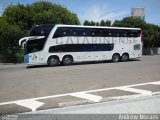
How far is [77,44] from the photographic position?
2584cm

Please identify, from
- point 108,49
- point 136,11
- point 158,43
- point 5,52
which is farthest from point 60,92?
point 136,11

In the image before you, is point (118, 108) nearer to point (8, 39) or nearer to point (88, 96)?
point (88, 96)

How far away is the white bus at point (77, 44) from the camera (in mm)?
24312

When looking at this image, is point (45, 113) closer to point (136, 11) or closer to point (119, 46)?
point (119, 46)

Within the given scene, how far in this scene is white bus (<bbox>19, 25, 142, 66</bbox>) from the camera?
24.3 metres

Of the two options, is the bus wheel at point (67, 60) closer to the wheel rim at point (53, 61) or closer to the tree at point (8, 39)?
the wheel rim at point (53, 61)

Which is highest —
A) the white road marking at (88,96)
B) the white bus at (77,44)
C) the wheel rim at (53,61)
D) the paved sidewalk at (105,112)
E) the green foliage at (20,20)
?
the green foliage at (20,20)

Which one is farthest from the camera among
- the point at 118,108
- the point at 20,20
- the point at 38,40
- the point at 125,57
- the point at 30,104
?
the point at 20,20

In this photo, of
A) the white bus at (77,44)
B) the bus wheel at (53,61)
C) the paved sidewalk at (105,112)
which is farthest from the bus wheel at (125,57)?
the paved sidewalk at (105,112)

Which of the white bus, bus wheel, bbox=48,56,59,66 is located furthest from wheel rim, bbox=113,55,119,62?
bus wheel, bbox=48,56,59,66

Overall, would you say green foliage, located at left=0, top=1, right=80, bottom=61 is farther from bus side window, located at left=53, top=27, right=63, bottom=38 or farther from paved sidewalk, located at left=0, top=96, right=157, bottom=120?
paved sidewalk, located at left=0, top=96, right=157, bottom=120

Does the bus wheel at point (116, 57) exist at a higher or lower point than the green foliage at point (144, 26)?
lower

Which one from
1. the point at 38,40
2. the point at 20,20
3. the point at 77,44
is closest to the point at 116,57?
the point at 77,44

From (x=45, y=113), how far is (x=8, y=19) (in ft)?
105
